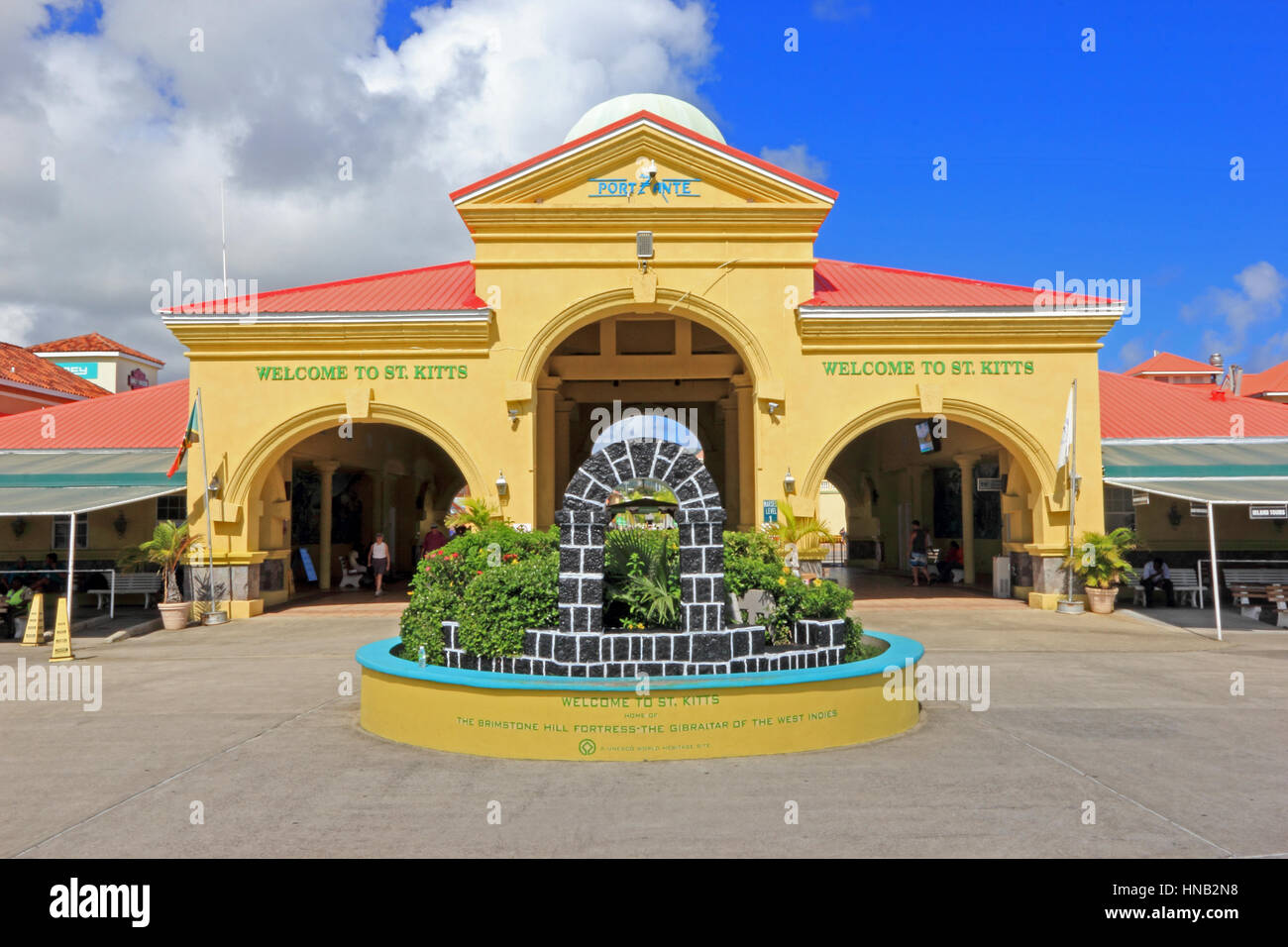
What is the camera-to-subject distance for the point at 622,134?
58.2 feet

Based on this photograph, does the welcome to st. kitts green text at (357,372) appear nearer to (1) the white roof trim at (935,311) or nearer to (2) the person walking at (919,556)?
(1) the white roof trim at (935,311)

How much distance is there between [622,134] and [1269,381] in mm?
39425

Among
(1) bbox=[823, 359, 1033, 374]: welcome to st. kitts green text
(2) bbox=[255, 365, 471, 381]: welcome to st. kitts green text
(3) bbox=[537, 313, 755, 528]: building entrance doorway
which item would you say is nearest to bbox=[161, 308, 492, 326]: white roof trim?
(2) bbox=[255, 365, 471, 381]: welcome to st. kitts green text

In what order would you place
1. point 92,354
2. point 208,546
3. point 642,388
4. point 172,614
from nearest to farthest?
point 172,614, point 208,546, point 642,388, point 92,354

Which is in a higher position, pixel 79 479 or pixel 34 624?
pixel 79 479

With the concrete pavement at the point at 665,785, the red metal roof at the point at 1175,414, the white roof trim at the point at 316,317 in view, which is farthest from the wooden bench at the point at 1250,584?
the white roof trim at the point at 316,317

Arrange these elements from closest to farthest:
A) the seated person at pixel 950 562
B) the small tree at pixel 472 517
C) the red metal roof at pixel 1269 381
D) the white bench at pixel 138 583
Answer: the small tree at pixel 472 517 < the white bench at pixel 138 583 < the seated person at pixel 950 562 < the red metal roof at pixel 1269 381

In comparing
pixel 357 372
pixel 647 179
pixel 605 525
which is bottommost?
pixel 605 525

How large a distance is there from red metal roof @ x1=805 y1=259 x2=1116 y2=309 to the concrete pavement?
9522 millimetres

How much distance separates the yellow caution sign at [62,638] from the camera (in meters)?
12.8

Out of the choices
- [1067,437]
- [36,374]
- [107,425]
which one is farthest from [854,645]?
[36,374]

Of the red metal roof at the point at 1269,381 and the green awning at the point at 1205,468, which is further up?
the red metal roof at the point at 1269,381

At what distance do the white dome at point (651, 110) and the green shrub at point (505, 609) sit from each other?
18.0 m

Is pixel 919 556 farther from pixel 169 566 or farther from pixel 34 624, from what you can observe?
pixel 34 624
